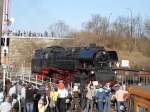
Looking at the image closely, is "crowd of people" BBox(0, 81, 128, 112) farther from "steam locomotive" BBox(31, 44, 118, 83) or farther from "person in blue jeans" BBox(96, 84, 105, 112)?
"steam locomotive" BBox(31, 44, 118, 83)

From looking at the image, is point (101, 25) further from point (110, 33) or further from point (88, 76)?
point (88, 76)

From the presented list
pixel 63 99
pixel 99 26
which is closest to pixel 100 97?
pixel 63 99

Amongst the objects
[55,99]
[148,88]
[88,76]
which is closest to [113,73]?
[88,76]

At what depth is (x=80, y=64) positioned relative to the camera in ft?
129

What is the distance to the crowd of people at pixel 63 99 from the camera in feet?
65.5

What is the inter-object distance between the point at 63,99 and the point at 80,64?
1823cm

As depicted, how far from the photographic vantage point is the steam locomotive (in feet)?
120

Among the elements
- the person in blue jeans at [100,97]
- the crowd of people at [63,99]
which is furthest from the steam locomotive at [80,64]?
the person in blue jeans at [100,97]

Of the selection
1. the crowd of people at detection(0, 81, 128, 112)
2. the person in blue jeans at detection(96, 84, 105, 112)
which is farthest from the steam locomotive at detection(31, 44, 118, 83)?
the person in blue jeans at detection(96, 84, 105, 112)

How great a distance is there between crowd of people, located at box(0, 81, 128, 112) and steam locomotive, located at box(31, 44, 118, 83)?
10.7 meters

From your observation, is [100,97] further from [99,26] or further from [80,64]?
[99,26]

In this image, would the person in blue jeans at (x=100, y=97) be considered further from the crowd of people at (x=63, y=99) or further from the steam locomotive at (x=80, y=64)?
the steam locomotive at (x=80, y=64)

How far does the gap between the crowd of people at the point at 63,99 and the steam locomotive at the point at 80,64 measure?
10.7 metres

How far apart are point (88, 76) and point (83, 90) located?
40.1 feet
